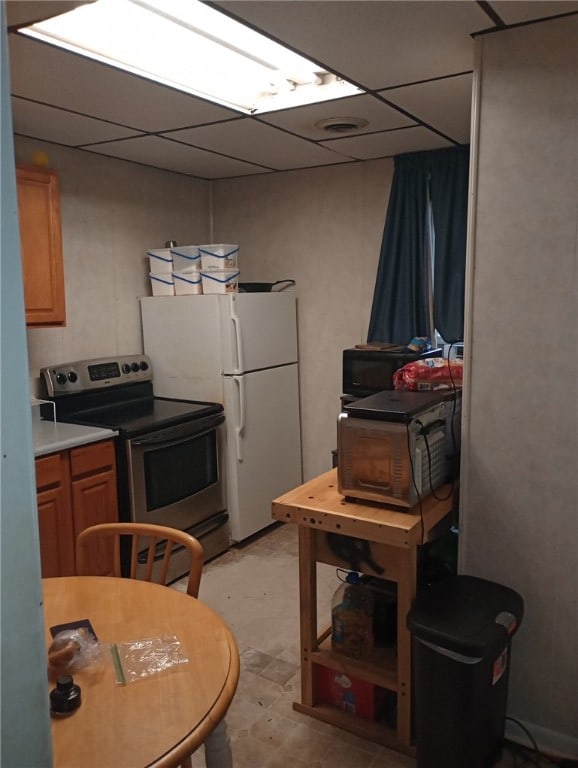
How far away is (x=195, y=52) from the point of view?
2312 mm

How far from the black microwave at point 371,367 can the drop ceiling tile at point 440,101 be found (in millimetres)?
1146

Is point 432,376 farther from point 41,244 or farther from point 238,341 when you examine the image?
point 41,244

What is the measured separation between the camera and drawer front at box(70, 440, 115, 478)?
2.88 m

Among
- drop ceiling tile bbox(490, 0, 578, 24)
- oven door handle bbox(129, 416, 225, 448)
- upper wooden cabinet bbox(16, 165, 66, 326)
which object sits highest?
drop ceiling tile bbox(490, 0, 578, 24)

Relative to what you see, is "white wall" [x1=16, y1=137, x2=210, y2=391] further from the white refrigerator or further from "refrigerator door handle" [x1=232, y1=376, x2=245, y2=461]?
"refrigerator door handle" [x1=232, y1=376, x2=245, y2=461]

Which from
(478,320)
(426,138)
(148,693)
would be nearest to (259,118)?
(426,138)

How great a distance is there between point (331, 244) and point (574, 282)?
2318mm

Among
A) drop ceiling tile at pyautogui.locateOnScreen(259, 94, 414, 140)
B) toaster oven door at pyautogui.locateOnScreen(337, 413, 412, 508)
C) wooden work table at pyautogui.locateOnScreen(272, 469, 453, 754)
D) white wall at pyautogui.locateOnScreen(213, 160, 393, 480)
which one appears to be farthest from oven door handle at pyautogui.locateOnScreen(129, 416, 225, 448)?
drop ceiling tile at pyautogui.locateOnScreen(259, 94, 414, 140)

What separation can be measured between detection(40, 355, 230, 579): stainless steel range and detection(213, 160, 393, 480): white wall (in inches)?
33.0

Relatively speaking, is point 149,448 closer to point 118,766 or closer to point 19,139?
point 19,139

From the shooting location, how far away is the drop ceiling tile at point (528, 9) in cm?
170

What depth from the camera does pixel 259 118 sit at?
2830 millimetres

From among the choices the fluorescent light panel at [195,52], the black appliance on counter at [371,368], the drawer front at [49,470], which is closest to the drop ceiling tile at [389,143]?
the fluorescent light panel at [195,52]

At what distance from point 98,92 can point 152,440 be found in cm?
162
